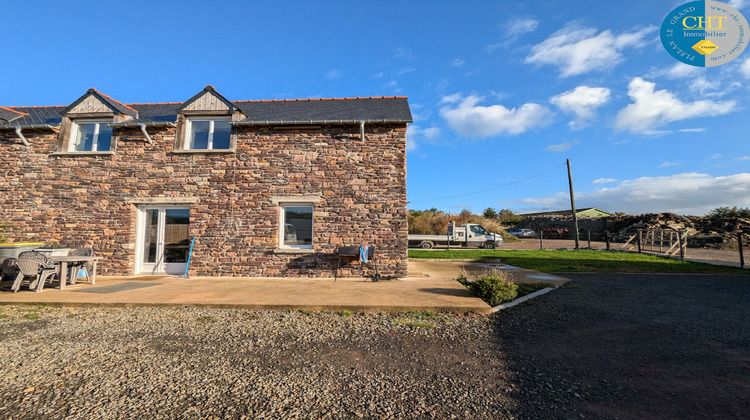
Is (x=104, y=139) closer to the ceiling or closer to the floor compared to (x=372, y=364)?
closer to the ceiling

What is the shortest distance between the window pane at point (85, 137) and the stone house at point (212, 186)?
0.04 m

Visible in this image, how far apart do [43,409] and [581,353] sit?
17.1ft

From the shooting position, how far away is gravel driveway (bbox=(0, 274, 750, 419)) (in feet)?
8.14

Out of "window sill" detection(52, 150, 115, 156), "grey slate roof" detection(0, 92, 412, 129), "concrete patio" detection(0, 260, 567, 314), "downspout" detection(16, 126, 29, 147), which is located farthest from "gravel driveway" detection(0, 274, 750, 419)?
"downspout" detection(16, 126, 29, 147)

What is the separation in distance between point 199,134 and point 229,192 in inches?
83.4

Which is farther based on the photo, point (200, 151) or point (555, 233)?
point (555, 233)

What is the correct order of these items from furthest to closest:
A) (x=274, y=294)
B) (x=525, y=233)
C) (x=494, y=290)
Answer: (x=525, y=233), (x=274, y=294), (x=494, y=290)

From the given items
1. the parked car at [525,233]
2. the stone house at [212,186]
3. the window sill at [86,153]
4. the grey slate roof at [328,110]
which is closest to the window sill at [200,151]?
the stone house at [212,186]

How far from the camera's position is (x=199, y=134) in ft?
29.8

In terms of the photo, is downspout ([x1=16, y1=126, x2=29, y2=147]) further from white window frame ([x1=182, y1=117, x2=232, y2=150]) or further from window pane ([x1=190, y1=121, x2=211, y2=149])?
window pane ([x1=190, y1=121, x2=211, y2=149])

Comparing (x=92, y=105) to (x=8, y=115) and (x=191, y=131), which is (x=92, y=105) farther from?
(x=8, y=115)

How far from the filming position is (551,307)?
18.5 ft

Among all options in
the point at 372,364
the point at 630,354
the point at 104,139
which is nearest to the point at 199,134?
the point at 104,139

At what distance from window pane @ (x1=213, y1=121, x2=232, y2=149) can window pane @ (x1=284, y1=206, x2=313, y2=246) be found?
2.69 meters
